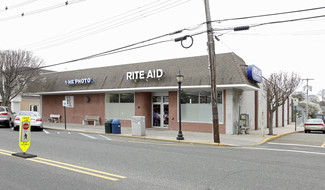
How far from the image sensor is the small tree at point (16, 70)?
23266 mm

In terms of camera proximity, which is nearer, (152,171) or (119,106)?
(152,171)

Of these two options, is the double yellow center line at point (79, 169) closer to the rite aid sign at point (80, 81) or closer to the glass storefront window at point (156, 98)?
the glass storefront window at point (156, 98)

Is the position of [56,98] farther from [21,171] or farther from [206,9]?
[21,171]

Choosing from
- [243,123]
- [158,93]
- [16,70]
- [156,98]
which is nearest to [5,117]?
[16,70]

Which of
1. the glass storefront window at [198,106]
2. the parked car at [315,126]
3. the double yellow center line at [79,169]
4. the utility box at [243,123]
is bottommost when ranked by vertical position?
the parked car at [315,126]

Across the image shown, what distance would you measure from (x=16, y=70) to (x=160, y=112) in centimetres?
1365

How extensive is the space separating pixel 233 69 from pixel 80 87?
45.3ft

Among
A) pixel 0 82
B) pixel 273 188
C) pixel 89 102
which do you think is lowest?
pixel 273 188

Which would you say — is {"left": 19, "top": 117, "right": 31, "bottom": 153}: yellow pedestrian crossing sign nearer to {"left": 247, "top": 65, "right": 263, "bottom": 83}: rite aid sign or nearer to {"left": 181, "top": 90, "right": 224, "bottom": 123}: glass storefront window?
{"left": 181, "top": 90, "right": 224, "bottom": 123}: glass storefront window

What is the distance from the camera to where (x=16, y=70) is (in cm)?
2345

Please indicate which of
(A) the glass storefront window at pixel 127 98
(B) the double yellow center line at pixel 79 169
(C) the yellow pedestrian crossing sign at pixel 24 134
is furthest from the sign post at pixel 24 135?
(A) the glass storefront window at pixel 127 98

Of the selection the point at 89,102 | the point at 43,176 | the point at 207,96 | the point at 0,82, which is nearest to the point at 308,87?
the point at 207,96

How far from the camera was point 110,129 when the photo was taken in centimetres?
1720

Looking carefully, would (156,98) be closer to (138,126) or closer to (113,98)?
(113,98)
